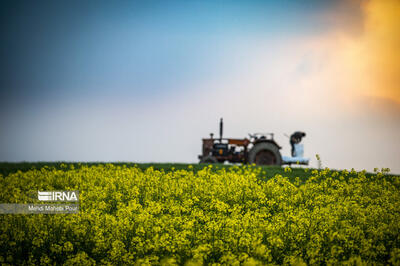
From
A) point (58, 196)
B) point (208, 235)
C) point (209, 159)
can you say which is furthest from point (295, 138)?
point (208, 235)

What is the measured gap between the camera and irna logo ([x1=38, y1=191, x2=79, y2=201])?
9305mm

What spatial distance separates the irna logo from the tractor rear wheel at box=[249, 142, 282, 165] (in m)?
9.16

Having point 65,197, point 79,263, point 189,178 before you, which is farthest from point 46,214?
point 189,178

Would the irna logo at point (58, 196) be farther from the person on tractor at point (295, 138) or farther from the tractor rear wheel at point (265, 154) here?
the person on tractor at point (295, 138)

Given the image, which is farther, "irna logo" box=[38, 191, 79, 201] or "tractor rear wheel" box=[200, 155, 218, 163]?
"tractor rear wheel" box=[200, 155, 218, 163]

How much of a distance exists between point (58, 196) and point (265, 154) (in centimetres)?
996

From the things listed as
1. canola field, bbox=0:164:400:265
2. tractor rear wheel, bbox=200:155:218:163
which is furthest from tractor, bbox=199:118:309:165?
canola field, bbox=0:164:400:265

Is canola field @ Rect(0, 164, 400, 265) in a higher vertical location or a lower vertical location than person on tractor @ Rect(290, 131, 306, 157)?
lower

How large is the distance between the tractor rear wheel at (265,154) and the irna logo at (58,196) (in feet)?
30.0

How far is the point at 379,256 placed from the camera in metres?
5.42

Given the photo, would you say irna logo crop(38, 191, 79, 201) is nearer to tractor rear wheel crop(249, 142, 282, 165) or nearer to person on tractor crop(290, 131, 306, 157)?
tractor rear wheel crop(249, 142, 282, 165)

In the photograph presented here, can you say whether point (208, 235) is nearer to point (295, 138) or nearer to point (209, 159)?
point (209, 159)

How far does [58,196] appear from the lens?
9.70 m

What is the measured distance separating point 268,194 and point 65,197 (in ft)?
18.7
